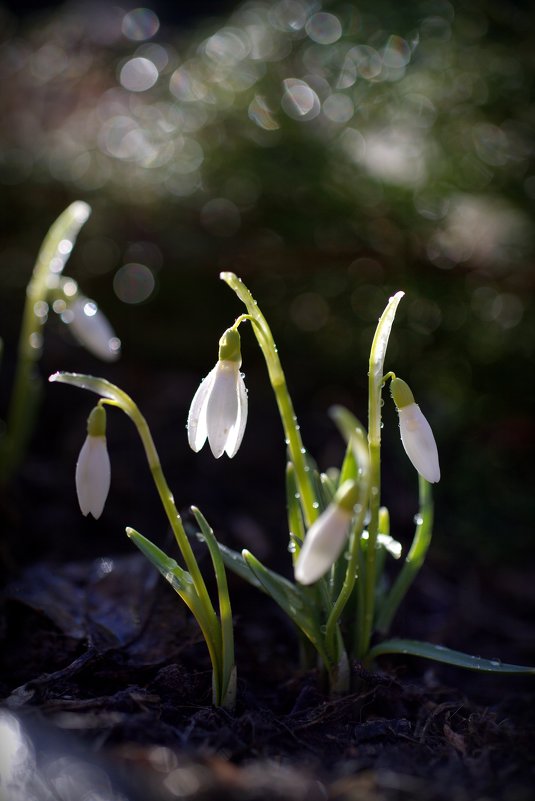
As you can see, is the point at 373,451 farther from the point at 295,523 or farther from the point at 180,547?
the point at 180,547

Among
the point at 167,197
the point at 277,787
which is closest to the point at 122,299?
the point at 167,197

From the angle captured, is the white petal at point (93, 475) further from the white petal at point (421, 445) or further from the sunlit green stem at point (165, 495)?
the white petal at point (421, 445)

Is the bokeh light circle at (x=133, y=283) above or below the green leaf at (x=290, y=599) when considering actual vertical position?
below

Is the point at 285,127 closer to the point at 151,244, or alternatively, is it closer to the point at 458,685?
the point at 151,244

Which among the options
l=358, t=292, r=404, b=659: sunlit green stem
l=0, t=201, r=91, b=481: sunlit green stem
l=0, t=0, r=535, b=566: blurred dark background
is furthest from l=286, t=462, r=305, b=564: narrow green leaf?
l=0, t=201, r=91, b=481: sunlit green stem

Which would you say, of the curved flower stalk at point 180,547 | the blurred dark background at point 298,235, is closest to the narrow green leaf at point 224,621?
the curved flower stalk at point 180,547

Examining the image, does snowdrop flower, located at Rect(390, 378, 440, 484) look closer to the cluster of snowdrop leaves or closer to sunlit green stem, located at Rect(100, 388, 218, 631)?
the cluster of snowdrop leaves
